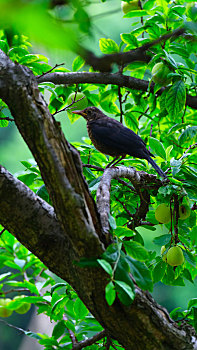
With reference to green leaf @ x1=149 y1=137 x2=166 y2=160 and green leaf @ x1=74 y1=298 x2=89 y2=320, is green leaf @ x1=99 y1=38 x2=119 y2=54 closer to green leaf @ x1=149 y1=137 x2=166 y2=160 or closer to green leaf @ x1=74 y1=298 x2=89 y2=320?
green leaf @ x1=149 y1=137 x2=166 y2=160

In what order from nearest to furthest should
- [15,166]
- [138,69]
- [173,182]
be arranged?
[173,182]
[138,69]
[15,166]

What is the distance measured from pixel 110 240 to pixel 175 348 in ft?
0.84

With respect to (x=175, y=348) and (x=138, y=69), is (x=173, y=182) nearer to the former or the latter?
(x=175, y=348)

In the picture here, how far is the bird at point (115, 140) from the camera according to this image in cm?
137

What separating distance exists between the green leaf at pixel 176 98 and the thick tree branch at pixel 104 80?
0.20 meters

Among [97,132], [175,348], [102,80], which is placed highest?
[102,80]

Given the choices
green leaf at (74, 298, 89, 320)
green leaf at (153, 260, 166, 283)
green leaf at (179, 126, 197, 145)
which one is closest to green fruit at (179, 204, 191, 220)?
green leaf at (153, 260, 166, 283)

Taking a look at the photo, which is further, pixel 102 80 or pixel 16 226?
pixel 102 80

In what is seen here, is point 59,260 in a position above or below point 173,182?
below

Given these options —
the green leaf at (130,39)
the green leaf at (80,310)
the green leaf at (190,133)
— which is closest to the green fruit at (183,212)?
the green leaf at (190,133)

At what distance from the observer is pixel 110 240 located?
789 mm

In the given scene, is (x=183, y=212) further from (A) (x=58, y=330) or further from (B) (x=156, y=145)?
(A) (x=58, y=330)

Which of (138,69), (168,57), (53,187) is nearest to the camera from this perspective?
(53,187)

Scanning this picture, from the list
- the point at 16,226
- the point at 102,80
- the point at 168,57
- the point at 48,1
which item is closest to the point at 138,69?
the point at 102,80
